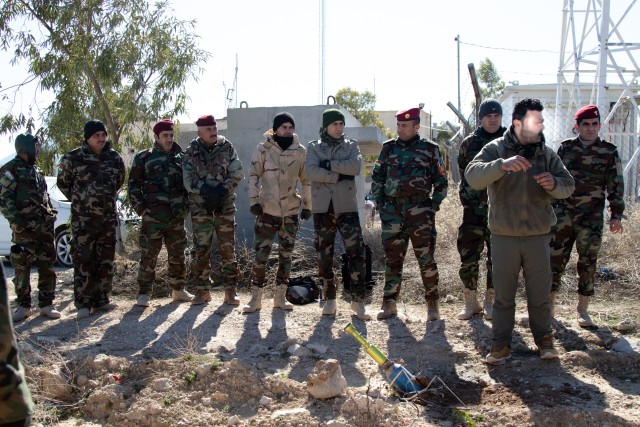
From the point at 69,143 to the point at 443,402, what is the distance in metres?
6.68

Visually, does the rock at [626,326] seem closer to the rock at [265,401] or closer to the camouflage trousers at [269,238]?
the camouflage trousers at [269,238]

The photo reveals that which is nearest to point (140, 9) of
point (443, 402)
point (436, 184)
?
point (436, 184)

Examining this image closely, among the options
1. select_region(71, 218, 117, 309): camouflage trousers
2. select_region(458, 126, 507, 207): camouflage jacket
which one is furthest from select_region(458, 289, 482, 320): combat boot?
select_region(71, 218, 117, 309): camouflage trousers

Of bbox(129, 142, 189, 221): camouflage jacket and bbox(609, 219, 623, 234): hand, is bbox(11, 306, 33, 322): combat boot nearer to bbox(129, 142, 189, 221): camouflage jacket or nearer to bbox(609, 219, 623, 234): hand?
bbox(129, 142, 189, 221): camouflage jacket

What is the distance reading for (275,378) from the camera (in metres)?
4.65

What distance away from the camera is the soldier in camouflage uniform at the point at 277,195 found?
6.73m

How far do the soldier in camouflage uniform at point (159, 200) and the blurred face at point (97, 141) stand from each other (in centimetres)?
37

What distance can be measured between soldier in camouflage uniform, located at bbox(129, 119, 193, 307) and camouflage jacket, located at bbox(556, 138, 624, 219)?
13.1ft

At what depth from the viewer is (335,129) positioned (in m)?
6.52

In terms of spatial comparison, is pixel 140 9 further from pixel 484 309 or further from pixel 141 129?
pixel 484 309

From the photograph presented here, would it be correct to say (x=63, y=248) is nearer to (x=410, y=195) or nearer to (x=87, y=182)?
(x=87, y=182)

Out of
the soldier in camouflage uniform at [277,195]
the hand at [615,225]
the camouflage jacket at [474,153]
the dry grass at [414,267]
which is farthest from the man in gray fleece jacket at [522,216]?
the dry grass at [414,267]

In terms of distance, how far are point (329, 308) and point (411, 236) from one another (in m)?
1.15

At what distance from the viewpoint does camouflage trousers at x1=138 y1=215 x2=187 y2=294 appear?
6934mm
